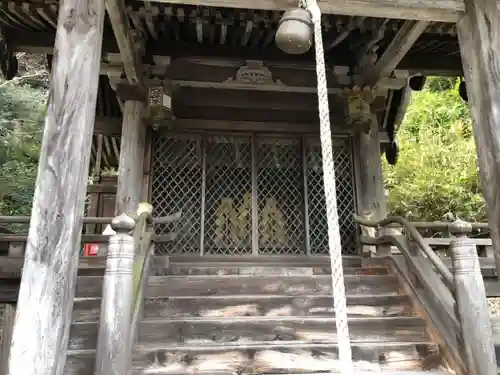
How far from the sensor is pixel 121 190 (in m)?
5.62

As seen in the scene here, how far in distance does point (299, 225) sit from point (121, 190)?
108 inches

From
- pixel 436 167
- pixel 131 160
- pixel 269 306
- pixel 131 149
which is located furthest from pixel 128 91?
pixel 436 167

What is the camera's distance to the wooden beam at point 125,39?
4242 mm

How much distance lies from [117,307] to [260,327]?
1429 millimetres

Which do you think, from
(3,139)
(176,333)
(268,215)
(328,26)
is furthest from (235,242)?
(3,139)

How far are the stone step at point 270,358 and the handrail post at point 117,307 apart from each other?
47 centimetres

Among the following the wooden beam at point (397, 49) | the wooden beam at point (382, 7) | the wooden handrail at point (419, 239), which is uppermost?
the wooden beam at point (397, 49)

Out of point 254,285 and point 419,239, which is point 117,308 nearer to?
point 254,285

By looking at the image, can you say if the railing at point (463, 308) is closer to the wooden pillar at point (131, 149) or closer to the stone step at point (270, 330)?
the stone step at point (270, 330)

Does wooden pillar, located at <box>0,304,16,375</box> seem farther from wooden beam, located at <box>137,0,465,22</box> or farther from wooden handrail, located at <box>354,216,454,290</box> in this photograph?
wooden handrail, located at <box>354,216,454,290</box>

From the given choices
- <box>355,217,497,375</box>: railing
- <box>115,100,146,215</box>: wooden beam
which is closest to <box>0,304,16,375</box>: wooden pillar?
<box>115,100,146,215</box>: wooden beam

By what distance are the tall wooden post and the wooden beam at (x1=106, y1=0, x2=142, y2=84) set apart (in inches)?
38.0

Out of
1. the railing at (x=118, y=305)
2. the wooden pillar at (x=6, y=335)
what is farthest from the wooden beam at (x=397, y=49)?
the wooden pillar at (x=6, y=335)

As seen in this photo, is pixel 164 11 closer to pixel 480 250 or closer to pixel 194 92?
pixel 194 92
